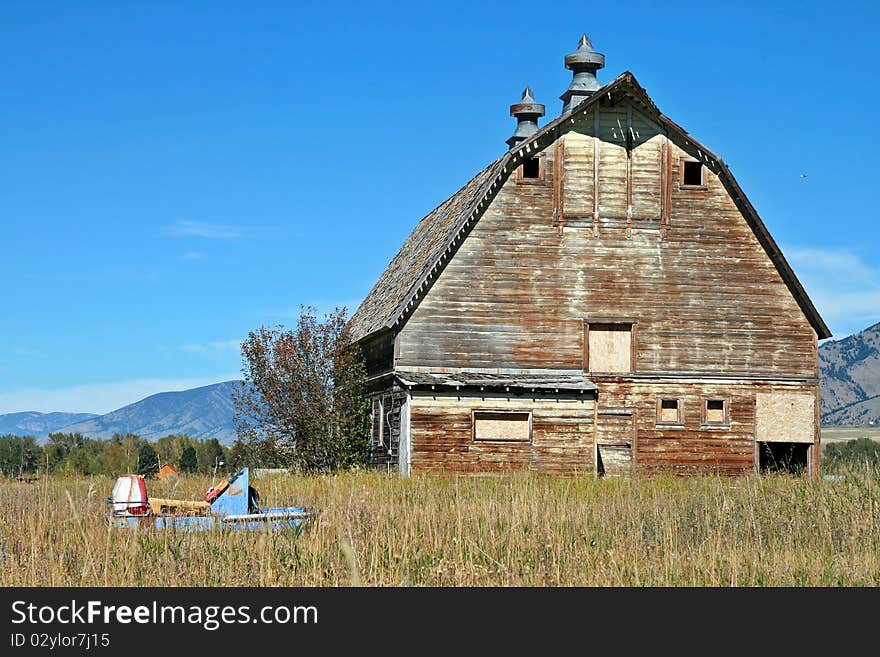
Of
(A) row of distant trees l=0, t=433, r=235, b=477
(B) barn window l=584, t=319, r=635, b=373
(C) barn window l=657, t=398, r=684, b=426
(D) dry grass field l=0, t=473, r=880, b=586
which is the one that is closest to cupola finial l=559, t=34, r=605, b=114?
(B) barn window l=584, t=319, r=635, b=373

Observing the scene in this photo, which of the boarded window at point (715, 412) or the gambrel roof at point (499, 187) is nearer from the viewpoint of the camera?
the gambrel roof at point (499, 187)

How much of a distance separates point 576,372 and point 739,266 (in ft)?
16.7

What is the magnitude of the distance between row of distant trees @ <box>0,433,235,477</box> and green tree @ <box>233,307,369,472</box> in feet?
3.54

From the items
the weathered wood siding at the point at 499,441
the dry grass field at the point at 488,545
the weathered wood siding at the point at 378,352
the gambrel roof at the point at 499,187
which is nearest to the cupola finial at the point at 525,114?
the gambrel roof at the point at 499,187

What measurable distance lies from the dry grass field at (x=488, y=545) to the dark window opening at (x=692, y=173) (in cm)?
1434

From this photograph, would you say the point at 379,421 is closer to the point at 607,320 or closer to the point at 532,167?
the point at 607,320

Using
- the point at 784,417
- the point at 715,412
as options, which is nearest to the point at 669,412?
the point at 715,412

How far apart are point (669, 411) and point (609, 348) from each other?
2227mm

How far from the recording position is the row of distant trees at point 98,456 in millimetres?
16758

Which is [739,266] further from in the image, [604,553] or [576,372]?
[604,553]

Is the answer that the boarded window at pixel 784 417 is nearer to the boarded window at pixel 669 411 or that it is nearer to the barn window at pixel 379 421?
the boarded window at pixel 669 411

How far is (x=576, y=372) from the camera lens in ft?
94.6

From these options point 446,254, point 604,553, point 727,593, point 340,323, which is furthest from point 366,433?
point 727,593

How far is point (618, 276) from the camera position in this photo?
29.3m
